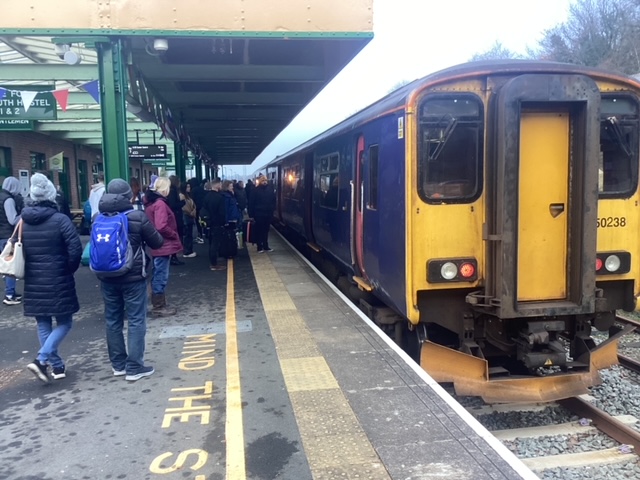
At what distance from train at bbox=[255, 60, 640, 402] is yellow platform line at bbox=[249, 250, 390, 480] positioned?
1.06m

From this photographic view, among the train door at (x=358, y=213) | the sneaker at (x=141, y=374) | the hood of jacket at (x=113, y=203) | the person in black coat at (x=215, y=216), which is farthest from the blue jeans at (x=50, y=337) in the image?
the person in black coat at (x=215, y=216)

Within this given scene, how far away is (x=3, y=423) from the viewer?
4195 mm

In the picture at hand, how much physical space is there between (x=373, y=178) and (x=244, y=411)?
3.30 m

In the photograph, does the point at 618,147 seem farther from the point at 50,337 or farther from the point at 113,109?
the point at 113,109

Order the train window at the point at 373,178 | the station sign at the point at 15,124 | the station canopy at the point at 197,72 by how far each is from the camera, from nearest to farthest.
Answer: the train window at the point at 373,178 < the station canopy at the point at 197,72 < the station sign at the point at 15,124

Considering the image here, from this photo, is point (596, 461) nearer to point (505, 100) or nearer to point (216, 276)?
point (505, 100)

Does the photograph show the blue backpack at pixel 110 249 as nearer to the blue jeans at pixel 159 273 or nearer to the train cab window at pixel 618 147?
the blue jeans at pixel 159 273

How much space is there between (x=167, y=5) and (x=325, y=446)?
578 centimetres

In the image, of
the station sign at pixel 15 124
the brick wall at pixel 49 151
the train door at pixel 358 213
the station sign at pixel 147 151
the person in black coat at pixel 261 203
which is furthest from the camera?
the station sign at pixel 147 151

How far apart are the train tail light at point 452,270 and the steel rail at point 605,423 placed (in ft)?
5.75

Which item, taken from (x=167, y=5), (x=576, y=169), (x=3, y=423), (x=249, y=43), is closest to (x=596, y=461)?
(x=576, y=169)

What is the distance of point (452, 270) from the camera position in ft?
16.8

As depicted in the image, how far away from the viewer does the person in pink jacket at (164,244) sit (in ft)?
23.4

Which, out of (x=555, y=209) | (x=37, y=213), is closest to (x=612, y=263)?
(x=555, y=209)
